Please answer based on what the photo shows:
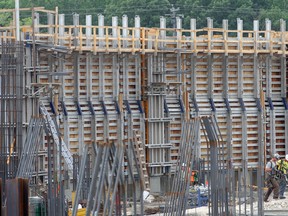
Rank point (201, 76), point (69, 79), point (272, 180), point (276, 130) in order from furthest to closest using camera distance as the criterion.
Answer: point (276, 130), point (201, 76), point (69, 79), point (272, 180)

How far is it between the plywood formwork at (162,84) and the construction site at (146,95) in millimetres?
34

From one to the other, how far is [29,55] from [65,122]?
259 cm

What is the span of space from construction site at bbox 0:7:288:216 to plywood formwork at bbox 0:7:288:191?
0.11ft

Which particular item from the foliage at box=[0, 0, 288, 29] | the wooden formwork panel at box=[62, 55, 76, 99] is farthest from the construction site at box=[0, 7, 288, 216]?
the foliage at box=[0, 0, 288, 29]

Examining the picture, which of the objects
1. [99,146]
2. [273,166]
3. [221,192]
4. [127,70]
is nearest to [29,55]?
[127,70]

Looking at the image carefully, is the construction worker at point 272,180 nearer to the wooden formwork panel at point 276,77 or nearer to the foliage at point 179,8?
the wooden formwork panel at point 276,77

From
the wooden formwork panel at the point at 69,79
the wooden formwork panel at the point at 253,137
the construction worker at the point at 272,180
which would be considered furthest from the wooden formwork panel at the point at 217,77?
the construction worker at the point at 272,180

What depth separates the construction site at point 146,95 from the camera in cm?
4831

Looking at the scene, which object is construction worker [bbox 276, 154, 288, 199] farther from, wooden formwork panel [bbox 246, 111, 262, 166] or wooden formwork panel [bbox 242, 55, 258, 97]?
wooden formwork panel [bbox 242, 55, 258, 97]

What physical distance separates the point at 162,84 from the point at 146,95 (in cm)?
66

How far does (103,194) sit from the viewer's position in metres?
36.3

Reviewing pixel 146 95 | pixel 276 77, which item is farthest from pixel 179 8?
pixel 146 95

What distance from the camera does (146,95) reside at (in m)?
54.6

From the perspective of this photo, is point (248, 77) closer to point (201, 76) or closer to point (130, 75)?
point (201, 76)
